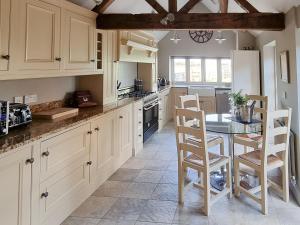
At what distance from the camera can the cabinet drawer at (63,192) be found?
234 centimetres

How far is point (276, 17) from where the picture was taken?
11.4ft

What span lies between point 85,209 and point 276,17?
3168 mm

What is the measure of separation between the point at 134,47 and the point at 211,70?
12.6 ft

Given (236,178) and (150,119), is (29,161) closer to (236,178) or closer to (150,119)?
(236,178)

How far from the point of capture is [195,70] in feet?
27.5

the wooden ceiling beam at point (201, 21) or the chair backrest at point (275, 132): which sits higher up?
the wooden ceiling beam at point (201, 21)

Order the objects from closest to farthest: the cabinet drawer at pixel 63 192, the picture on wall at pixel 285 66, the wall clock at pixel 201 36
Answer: the cabinet drawer at pixel 63 192, the picture on wall at pixel 285 66, the wall clock at pixel 201 36

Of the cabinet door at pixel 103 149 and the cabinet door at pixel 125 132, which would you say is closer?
the cabinet door at pixel 103 149

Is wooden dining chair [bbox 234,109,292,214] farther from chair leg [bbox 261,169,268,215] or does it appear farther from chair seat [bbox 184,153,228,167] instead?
chair seat [bbox 184,153,228,167]

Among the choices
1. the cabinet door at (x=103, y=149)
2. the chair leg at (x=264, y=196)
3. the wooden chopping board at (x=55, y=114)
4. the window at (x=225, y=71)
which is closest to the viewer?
the chair leg at (x=264, y=196)

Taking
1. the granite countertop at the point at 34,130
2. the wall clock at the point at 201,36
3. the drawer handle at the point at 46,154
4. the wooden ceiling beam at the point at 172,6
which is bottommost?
the drawer handle at the point at 46,154

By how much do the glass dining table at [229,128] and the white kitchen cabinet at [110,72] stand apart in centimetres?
154

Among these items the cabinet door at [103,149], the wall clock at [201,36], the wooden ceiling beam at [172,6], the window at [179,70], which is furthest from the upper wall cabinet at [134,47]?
the window at [179,70]

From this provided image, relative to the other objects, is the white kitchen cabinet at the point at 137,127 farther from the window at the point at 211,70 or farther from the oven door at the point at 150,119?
the window at the point at 211,70
